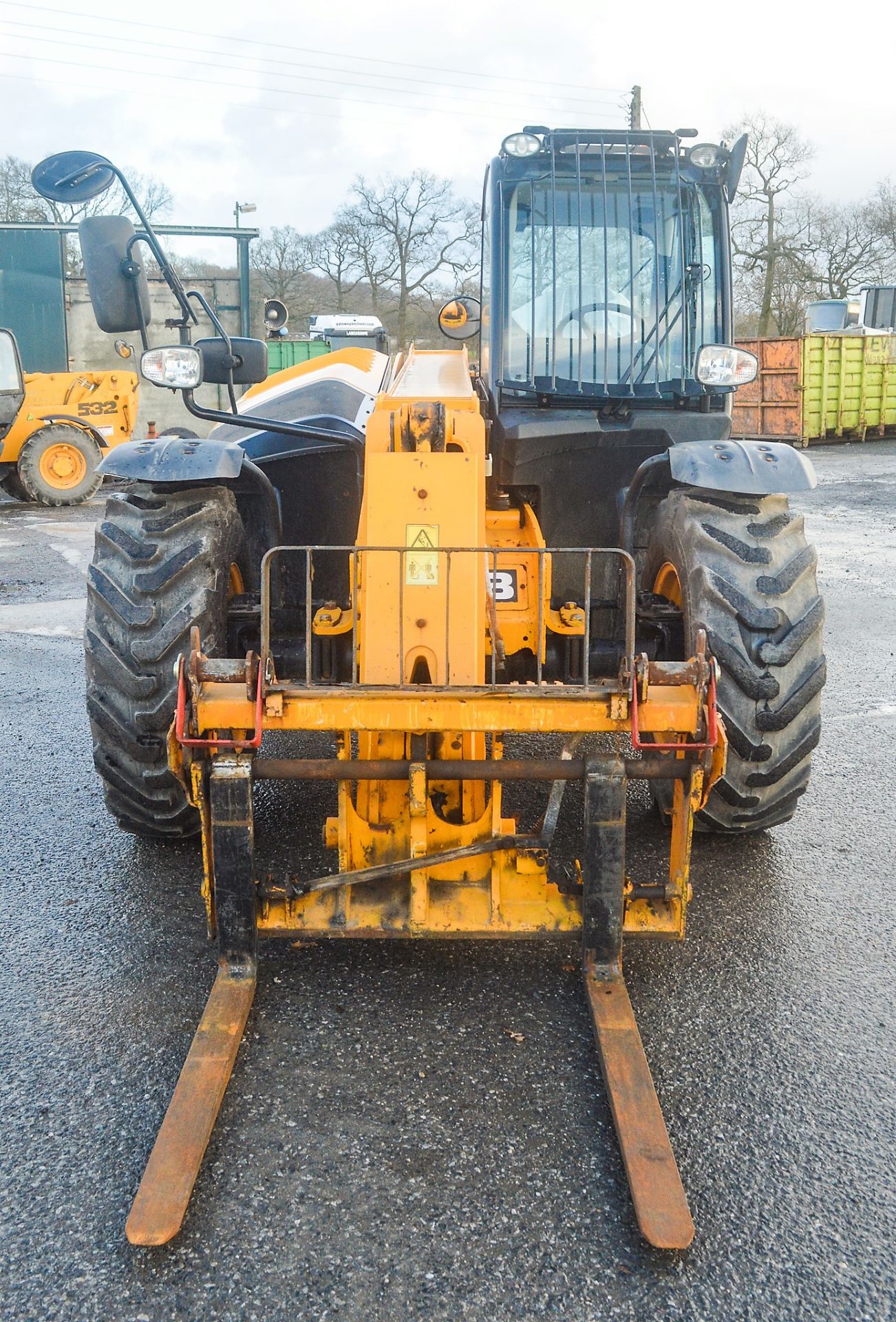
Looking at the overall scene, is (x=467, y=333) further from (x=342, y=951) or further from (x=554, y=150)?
(x=342, y=951)

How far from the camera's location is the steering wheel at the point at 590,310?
461 centimetres

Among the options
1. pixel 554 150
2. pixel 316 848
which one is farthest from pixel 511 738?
pixel 554 150

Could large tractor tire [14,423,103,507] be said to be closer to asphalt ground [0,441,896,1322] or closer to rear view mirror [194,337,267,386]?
rear view mirror [194,337,267,386]

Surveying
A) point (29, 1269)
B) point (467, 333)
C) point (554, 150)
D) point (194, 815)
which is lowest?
point (29, 1269)

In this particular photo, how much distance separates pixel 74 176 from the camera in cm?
337

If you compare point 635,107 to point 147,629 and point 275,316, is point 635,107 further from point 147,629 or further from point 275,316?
point 147,629

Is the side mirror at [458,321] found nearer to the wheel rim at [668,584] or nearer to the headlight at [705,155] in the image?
the headlight at [705,155]

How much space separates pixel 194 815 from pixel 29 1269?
1.86 m

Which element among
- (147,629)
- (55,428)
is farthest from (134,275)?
(55,428)

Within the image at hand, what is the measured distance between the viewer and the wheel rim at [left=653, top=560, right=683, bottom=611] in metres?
4.12

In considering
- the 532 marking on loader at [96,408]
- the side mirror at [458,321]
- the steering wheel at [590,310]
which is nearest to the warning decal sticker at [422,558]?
the steering wheel at [590,310]

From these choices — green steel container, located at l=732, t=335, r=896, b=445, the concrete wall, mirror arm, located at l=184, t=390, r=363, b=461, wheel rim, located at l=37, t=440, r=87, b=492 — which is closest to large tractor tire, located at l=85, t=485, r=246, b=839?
mirror arm, located at l=184, t=390, r=363, b=461

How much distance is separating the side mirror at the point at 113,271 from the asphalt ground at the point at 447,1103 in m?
1.94

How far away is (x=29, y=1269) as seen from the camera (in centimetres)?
227
